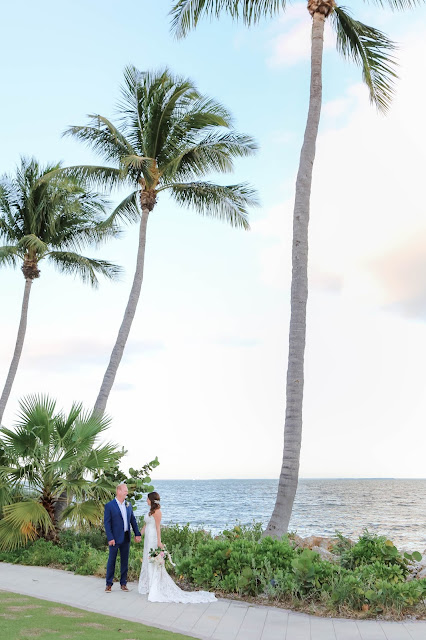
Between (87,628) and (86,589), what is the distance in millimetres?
2979

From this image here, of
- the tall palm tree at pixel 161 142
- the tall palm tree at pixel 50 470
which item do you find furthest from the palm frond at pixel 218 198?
the tall palm tree at pixel 50 470

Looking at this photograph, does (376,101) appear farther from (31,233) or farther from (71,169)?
(31,233)

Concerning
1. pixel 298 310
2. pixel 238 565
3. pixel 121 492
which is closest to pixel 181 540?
pixel 121 492

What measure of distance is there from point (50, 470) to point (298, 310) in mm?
6260

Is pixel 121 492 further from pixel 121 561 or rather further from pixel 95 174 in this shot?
pixel 95 174

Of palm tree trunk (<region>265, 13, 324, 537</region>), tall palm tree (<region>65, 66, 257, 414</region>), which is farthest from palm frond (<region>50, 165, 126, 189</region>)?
palm tree trunk (<region>265, 13, 324, 537</region>)

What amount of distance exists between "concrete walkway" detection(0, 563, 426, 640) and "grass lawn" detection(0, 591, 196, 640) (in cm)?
43

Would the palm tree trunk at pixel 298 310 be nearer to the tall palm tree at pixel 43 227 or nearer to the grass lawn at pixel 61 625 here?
the grass lawn at pixel 61 625

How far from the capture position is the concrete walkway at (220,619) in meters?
7.98

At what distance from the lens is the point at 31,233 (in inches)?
1006

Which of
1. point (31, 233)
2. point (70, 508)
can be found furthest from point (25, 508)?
point (31, 233)

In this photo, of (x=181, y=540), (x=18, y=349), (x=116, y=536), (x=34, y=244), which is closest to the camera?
(x=116, y=536)

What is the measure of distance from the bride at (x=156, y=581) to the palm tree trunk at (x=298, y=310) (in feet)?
8.20

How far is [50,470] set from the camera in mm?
A: 13781
